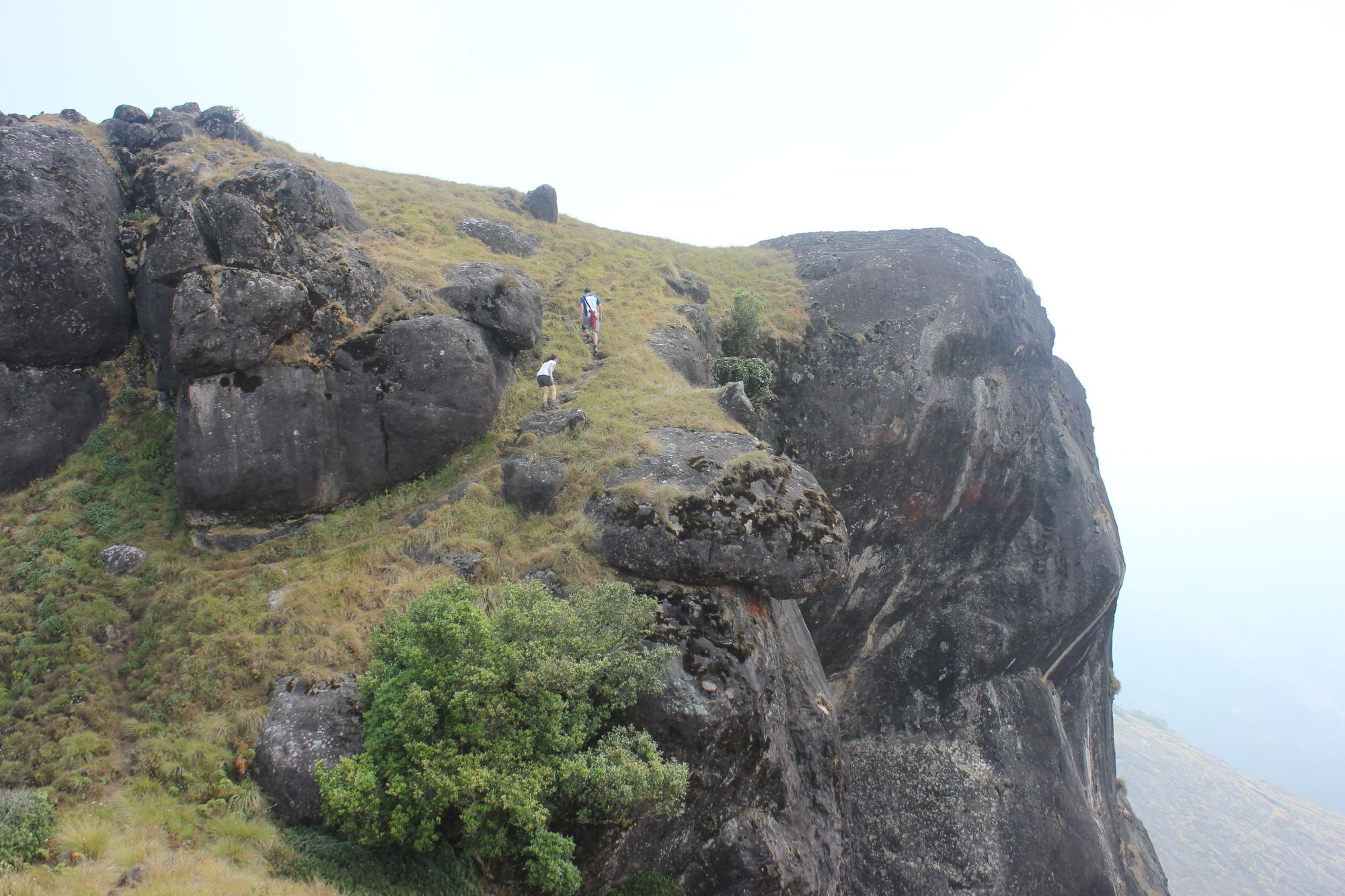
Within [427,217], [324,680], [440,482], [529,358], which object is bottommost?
[324,680]

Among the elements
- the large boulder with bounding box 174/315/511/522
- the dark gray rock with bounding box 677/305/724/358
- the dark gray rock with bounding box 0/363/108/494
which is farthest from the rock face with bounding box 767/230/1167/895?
the dark gray rock with bounding box 0/363/108/494

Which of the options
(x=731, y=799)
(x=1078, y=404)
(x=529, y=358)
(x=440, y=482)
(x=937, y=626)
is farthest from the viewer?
(x=1078, y=404)

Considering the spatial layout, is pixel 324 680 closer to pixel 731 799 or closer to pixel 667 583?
pixel 667 583

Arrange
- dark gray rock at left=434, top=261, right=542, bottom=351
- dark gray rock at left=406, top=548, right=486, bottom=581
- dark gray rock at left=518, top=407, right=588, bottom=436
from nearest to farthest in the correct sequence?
dark gray rock at left=406, top=548, right=486, bottom=581
dark gray rock at left=518, top=407, right=588, bottom=436
dark gray rock at left=434, top=261, right=542, bottom=351

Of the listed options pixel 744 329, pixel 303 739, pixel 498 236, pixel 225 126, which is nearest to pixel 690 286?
pixel 744 329

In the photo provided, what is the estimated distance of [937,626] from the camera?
28875 mm

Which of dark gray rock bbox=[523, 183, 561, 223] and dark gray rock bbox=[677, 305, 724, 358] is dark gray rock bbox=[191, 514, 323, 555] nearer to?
dark gray rock bbox=[677, 305, 724, 358]

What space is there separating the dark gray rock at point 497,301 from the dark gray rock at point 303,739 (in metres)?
12.8

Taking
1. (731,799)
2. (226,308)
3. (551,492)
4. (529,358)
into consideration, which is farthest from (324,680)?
(529,358)

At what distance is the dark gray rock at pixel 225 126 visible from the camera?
28531 millimetres

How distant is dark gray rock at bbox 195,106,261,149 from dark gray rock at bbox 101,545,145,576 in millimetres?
19494

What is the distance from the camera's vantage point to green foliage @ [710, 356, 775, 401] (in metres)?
28.2

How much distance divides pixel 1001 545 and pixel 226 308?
29479 millimetres

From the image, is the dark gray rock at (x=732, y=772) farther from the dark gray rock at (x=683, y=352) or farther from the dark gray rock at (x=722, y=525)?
the dark gray rock at (x=683, y=352)
